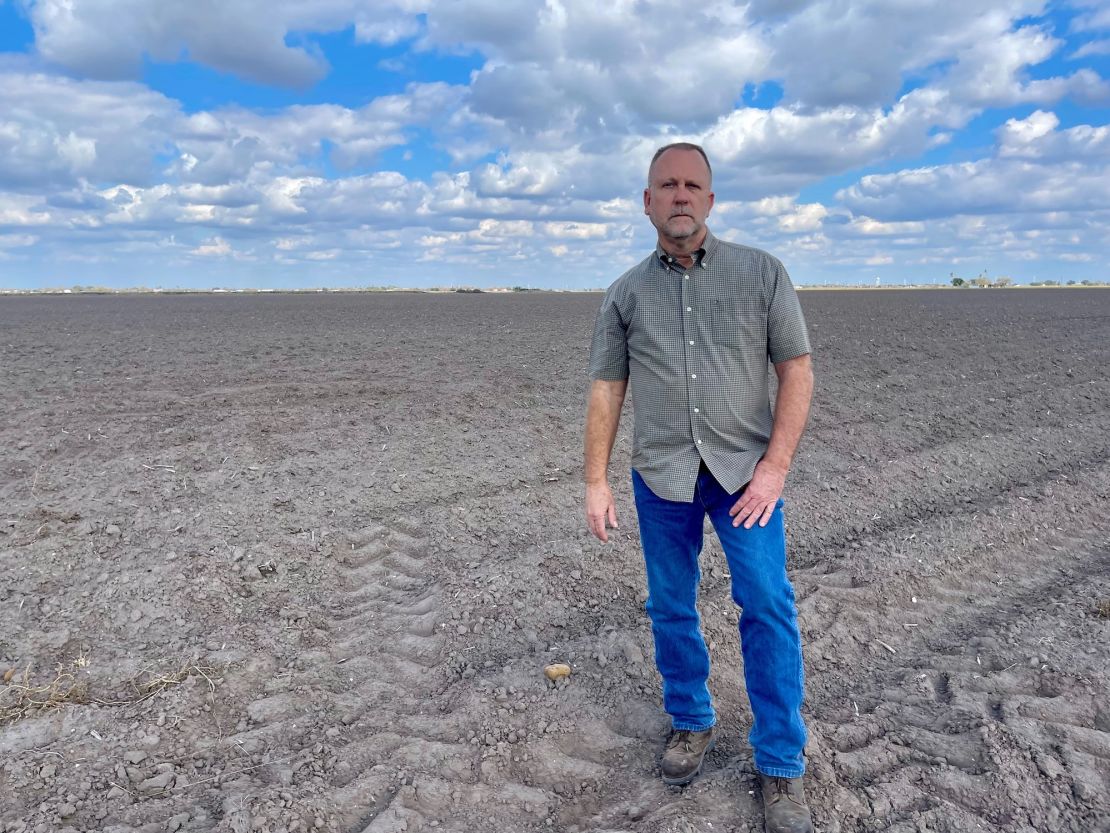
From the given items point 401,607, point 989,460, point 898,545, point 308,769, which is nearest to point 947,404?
point 989,460

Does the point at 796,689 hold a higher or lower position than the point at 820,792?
higher

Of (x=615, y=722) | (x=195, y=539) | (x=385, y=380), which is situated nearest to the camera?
(x=615, y=722)

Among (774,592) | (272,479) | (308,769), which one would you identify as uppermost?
(774,592)

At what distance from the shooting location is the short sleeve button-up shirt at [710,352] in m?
3.51

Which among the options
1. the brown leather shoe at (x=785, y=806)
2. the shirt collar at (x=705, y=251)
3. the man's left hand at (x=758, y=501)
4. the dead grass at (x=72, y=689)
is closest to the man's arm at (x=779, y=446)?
the man's left hand at (x=758, y=501)

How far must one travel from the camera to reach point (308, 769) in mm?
4145

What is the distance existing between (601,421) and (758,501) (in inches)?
→ 32.4

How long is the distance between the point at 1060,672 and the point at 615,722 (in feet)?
8.35

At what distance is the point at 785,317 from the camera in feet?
11.4

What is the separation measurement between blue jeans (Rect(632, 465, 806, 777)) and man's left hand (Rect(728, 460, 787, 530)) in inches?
1.8

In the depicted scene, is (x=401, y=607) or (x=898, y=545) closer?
(x=401, y=607)

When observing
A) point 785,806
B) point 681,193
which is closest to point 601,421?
point 681,193

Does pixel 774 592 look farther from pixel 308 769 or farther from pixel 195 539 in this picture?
pixel 195 539

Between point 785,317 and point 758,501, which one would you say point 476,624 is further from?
point 785,317
